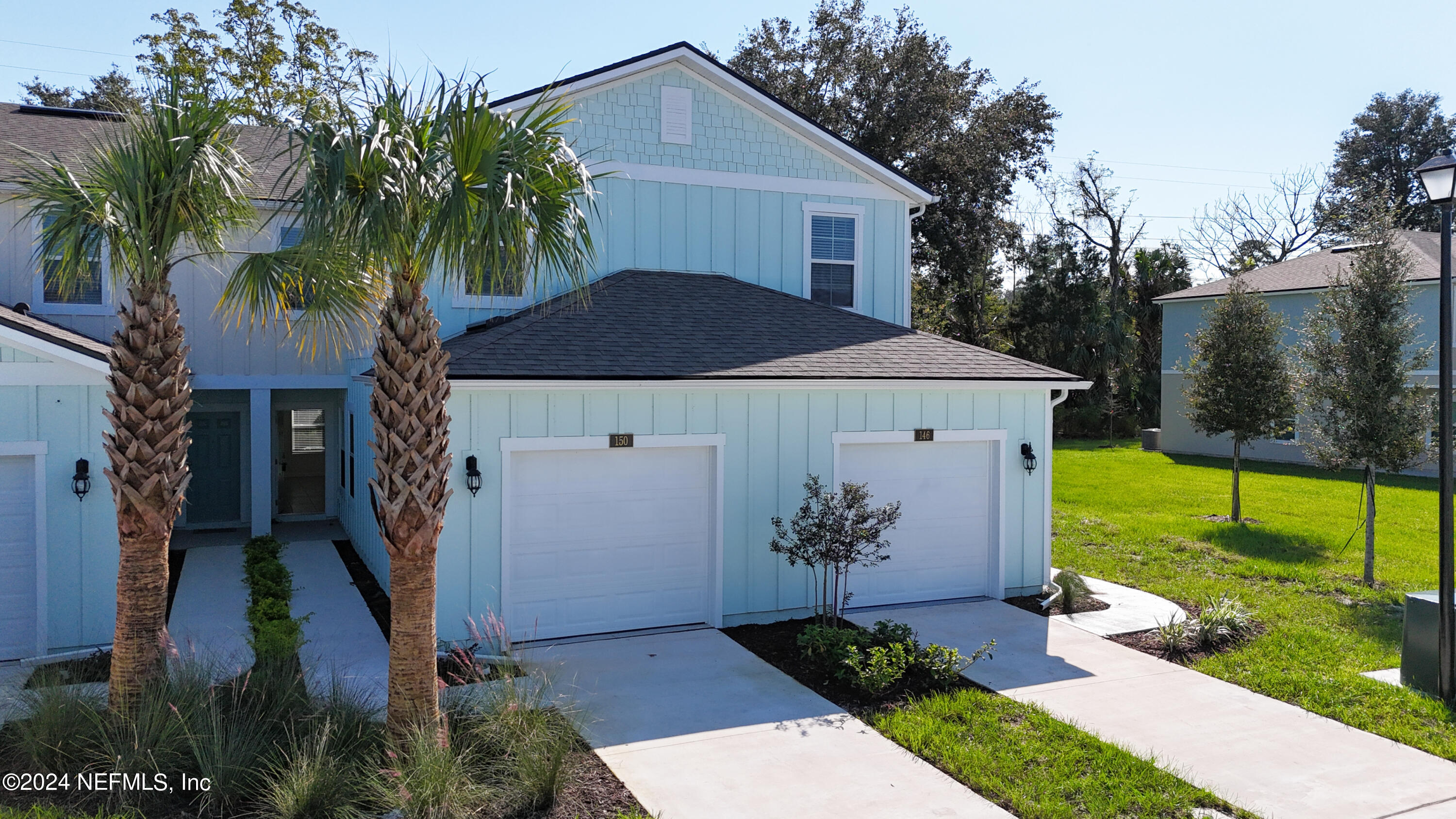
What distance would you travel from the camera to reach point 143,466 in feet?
22.0

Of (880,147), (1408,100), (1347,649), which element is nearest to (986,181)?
(880,147)

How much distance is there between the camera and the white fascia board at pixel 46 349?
864 cm

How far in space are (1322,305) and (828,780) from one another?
11183 millimetres

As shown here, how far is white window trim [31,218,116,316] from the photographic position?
42.9 ft

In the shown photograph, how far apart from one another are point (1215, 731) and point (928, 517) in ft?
15.0

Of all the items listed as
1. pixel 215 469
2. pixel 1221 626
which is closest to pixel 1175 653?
pixel 1221 626

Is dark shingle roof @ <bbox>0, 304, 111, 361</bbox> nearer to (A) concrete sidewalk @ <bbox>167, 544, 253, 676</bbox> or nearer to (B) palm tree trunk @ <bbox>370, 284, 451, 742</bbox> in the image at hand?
(A) concrete sidewalk @ <bbox>167, 544, 253, 676</bbox>

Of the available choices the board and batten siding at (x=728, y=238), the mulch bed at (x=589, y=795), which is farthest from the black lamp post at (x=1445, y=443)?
the board and batten siding at (x=728, y=238)

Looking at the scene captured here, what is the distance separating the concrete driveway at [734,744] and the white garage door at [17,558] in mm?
4838

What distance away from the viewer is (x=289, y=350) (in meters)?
15.1

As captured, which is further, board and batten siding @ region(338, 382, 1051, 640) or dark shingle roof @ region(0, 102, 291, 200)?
dark shingle roof @ region(0, 102, 291, 200)

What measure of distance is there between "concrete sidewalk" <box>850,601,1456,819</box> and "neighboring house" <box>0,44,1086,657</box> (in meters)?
2.11

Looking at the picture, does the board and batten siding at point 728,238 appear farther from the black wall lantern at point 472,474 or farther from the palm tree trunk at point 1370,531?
the palm tree trunk at point 1370,531

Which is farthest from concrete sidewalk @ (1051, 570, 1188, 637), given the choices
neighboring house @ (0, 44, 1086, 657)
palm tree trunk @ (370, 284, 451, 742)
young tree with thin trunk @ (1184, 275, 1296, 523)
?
palm tree trunk @ (370, 284, 451, 742)
